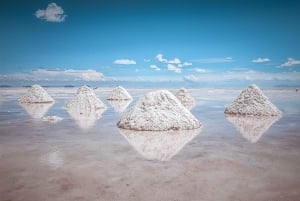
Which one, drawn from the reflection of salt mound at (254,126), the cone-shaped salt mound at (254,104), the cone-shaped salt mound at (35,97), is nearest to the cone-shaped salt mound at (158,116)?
the reflection of salt mound at (254,126)

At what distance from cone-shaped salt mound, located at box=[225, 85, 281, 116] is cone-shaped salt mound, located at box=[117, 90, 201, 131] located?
13.8ft

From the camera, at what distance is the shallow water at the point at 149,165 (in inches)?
171

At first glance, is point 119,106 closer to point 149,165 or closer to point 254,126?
point 254,126

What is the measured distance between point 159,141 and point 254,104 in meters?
7.06

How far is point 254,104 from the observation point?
13.6m

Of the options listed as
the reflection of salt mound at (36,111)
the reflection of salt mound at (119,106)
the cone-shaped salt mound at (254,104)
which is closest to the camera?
the cone-shaped salt mound at (254,104)

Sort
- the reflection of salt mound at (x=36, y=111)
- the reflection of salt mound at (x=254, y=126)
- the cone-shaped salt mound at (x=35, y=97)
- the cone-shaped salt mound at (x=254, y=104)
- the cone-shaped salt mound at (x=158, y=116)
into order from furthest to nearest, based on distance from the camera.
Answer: the cone-shaped salt mound at (x=35, y=97), the reflection of salt mound at (x=36, y=111), the cone-shaped salt mound at (x=254, y=104), the cone-shaped salt mound at (x=158, y=116), the reflection of salt mound at (x=254, y=126)

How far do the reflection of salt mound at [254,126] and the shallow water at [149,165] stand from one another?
0.11 m

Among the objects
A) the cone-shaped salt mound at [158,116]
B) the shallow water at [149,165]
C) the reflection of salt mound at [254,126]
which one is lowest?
the shallow water at [149,165]

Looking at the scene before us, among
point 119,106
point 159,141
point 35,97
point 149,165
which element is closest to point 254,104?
point 159,141

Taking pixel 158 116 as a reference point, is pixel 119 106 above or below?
below

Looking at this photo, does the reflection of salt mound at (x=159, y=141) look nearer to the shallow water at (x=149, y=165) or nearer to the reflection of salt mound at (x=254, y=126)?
the shallow water at (x=149, y=165)

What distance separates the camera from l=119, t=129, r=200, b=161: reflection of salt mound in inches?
258

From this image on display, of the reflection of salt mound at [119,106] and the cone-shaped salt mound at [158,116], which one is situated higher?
the cone-shaped salt mound at [158,116]
